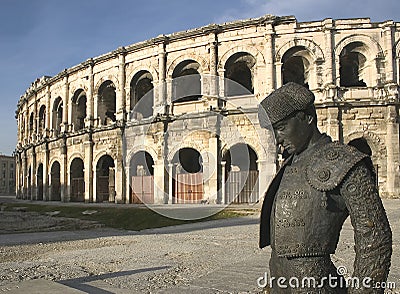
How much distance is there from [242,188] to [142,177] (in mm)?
5961

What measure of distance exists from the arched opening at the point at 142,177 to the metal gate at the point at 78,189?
15.2 ft

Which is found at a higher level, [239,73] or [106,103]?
[239,73]

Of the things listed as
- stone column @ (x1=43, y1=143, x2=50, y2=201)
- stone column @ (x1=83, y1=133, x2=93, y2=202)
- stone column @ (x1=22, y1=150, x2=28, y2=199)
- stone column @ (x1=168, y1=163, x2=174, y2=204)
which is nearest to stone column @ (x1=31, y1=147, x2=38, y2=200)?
stone column @ (x1=43, y1=143, x2=50, y2=201)

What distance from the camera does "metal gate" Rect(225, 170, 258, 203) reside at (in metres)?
19.4

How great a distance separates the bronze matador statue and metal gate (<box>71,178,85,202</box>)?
81.0 ft

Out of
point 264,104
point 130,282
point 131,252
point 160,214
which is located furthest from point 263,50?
point 264,104

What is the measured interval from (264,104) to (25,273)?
5320 millimetres

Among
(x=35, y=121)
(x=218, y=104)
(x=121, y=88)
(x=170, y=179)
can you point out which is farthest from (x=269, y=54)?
(x=35, y=121)

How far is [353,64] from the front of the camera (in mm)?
21125

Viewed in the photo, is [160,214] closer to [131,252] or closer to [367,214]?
[131,252]

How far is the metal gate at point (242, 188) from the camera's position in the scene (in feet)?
63.5

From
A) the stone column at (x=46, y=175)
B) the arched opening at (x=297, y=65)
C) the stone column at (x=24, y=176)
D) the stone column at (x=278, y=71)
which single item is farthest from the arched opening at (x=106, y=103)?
the stone column at (x=24, y=176)

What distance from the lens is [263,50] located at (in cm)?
1983

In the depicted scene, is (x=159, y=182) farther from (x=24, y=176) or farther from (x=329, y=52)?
(x=24, y=176)
